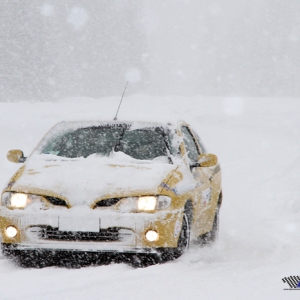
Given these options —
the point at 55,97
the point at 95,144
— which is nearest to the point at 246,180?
Result: the point at 95,144

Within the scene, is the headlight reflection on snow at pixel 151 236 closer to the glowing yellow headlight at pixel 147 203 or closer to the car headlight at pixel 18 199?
the glowing yellow headlight at pixel 147 203

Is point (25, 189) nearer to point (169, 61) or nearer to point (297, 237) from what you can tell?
point (297, 237)

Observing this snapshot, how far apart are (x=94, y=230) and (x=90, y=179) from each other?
0.52m

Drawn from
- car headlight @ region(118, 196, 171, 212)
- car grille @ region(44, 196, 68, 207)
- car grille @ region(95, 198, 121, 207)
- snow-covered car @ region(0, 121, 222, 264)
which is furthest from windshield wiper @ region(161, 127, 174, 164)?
car grille @ region(44, 196, 68, 207)

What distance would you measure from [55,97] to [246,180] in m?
31.3

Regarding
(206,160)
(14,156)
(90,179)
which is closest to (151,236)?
(90,179)

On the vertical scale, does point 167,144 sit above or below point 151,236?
above

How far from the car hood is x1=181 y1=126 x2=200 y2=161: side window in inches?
44.9

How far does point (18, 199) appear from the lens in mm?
5703

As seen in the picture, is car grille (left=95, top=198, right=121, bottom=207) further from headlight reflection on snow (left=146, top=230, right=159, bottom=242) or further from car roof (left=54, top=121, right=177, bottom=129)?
car roof (left=54, top=121, right=177, bottom=129)

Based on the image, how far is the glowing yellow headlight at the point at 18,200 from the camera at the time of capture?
5.67 metres

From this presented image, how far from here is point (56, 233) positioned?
18.3 ft

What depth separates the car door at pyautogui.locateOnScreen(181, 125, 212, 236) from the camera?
6527mm

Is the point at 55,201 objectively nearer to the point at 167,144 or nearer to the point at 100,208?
the point at 100,208
